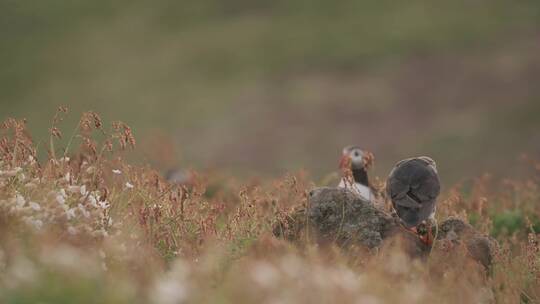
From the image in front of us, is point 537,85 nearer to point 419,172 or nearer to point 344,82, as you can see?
point 344,82

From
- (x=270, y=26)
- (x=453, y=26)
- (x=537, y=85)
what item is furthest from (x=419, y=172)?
(x=270, y=26)

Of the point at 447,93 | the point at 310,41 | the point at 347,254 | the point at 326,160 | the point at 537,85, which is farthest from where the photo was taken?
the point at 310,41

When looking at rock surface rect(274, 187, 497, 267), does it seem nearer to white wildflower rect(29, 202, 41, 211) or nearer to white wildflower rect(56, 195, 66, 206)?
white wildflower rect(56, 195, 66, 206)

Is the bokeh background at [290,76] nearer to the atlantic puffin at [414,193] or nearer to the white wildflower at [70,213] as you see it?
the atlantic puffin at [414,193]

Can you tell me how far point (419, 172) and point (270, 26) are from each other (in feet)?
103

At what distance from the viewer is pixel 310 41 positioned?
127 ft

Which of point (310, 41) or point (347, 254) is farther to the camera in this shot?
point (310, 41)

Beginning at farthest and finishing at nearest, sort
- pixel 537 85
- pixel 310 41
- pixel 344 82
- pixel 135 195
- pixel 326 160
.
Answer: pixel 310 41
pixel 344 82
pixel 537 85
pixel 326 160
pixel 135 195

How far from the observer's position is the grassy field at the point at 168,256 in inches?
212

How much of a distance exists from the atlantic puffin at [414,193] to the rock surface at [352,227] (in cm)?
12

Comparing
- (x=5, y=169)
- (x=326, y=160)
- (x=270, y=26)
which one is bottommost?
(x=326, y=160)

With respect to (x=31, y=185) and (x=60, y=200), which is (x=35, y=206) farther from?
(x=31, y=185)

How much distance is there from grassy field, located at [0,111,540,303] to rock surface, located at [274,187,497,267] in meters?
0.16

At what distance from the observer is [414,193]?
876cm
